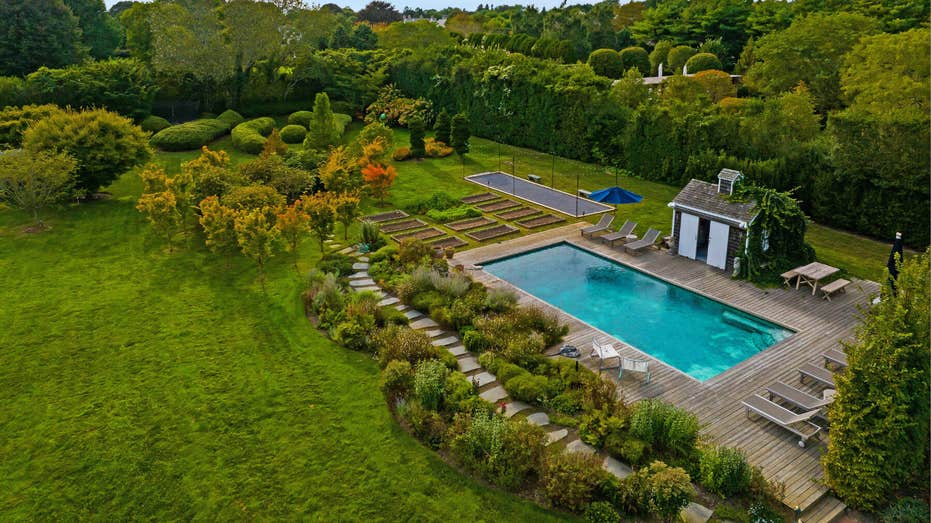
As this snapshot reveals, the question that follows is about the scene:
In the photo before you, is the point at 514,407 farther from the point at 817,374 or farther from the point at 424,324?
the point at 817,374

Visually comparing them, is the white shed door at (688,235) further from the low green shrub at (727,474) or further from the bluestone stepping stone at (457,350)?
the low green shrub at (727,474)

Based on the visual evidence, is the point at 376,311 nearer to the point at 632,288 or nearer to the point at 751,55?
the point at 632,288

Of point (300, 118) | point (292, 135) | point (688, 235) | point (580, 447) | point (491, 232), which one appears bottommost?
point (580, 447)

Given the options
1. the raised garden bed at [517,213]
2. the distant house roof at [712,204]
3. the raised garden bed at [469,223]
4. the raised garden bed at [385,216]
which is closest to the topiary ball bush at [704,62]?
the raised garden bed at [517,213]

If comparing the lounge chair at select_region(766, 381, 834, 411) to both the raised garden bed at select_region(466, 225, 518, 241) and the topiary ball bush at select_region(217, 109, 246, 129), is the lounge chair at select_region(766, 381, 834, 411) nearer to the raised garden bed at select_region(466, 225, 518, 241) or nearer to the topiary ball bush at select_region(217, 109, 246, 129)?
the raised garden bed at select_region(466, 225, 518, 241)

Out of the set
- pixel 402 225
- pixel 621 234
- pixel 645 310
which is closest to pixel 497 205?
pixel 402 225

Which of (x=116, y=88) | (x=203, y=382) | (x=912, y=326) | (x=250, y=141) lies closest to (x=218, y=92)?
(x=116, y=88)
